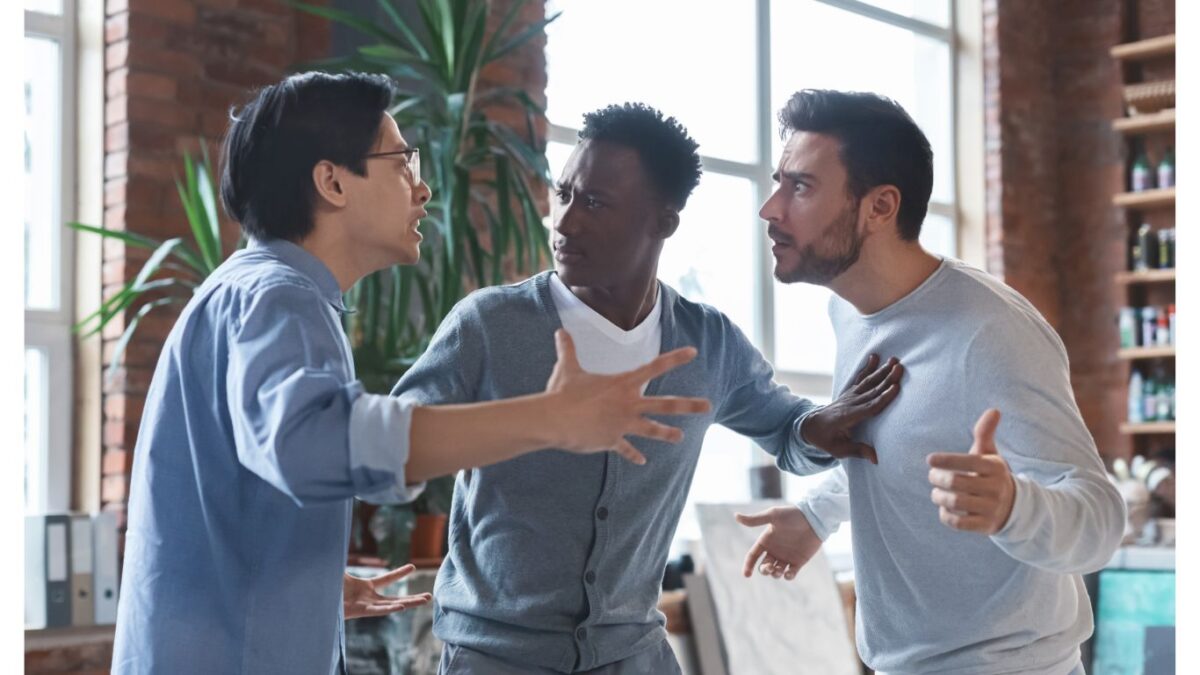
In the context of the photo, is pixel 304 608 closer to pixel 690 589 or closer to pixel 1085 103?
pixel 690 589

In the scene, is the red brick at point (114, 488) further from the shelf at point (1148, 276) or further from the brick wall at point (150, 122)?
the shelf at point (1148, 276)

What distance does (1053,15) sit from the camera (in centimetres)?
759

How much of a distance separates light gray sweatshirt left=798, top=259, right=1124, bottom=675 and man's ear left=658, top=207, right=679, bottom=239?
387 mm

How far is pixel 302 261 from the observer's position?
1.51m

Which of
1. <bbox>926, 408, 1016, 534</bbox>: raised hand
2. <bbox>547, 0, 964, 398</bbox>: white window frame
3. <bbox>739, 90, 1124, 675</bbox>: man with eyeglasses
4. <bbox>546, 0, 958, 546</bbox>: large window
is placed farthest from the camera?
<bbox>547, 0, 964, 398</bbox>: white window frame

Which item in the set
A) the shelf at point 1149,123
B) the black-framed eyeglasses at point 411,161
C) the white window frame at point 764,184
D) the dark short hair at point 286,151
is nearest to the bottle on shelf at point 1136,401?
the shelf at point 1149,123

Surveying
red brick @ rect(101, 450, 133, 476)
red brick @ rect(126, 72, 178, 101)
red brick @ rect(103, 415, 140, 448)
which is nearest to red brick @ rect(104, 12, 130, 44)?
red brick @ rect(126, 72, 178, 101)

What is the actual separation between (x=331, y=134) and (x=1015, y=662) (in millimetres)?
1063

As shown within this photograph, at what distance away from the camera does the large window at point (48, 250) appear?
3.87 m

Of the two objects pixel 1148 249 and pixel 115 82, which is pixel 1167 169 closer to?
pixel 1148 249

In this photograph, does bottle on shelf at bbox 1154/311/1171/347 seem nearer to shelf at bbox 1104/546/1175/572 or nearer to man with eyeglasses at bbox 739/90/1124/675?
shelf at bbox 1104/546/1175/572

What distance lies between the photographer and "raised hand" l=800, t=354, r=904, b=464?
1.87 metres

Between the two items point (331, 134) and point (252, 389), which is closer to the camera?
point (252, 389)

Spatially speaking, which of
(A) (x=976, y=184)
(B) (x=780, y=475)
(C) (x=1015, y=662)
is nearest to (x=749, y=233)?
(B) (x=780, y=475)
